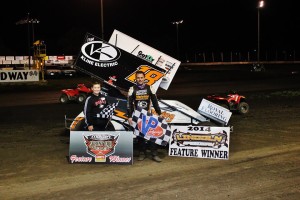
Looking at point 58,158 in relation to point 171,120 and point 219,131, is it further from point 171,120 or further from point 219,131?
point 219,131

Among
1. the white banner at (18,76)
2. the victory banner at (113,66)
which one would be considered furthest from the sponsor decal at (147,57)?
the white banner at (18,76)

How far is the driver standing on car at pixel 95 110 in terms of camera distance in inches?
289

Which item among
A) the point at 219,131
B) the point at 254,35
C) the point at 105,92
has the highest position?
the point at 254,35

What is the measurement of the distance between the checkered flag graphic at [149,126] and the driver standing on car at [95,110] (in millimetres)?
557

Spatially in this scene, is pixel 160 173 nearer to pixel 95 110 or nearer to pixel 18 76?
pixel 95 110

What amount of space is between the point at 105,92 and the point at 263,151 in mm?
3522

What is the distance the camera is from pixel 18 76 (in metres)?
31.0

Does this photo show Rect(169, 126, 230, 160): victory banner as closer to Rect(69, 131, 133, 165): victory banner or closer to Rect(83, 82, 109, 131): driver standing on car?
Rect(69, 131, 133, 165): victory banner

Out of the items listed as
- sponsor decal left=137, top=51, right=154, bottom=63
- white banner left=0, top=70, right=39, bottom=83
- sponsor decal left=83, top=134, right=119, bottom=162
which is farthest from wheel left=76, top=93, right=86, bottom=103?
white banner left=0, top=70, right=39, bottom=83

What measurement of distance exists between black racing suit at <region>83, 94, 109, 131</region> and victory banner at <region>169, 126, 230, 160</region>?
1396 mm

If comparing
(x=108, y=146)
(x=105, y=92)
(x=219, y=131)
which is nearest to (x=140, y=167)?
(x=108, y=146)

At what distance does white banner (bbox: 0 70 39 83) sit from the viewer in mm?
30469

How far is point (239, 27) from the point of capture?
4365 inches

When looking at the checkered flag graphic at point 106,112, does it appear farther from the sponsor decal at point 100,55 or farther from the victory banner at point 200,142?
Result: the sponsor decal at point 100,55
